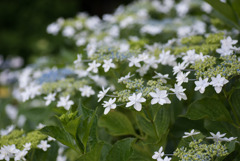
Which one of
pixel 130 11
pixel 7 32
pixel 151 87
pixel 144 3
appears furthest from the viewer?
pixel 7 32

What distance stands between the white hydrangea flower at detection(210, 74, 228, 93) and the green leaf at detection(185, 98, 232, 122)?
0.06 metres

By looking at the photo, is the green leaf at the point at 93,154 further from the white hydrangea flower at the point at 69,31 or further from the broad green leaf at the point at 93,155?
the white hydrangea flower at the point at 69,31

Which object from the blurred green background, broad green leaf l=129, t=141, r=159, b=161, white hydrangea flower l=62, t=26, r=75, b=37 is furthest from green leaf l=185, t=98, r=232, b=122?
the blurred green background

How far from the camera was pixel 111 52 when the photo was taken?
2.93 ft

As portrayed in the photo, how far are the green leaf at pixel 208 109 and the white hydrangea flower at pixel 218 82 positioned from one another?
0.06 meters

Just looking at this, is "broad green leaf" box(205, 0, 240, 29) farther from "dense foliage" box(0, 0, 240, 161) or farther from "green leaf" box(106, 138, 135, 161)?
"green leaf" box(106, 138, 135, 161)

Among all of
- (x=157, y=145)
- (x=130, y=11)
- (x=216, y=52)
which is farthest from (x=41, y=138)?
(x=130, y=11)

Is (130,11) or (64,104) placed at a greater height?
(130,11)

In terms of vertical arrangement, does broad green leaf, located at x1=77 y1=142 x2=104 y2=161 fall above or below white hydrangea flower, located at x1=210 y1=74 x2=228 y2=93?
below

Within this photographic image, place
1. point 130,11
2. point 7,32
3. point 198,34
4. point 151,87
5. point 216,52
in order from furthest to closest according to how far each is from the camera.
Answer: point 7,32 → point 130,11 → point 198,34 → point 216,52 → point 151,87

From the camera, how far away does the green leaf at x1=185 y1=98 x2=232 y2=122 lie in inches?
28.5

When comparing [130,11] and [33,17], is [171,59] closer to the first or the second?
[130,11]

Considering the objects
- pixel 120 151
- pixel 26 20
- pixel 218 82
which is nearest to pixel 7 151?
pixel 120 151

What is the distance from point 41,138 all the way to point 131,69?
0.27 metres
